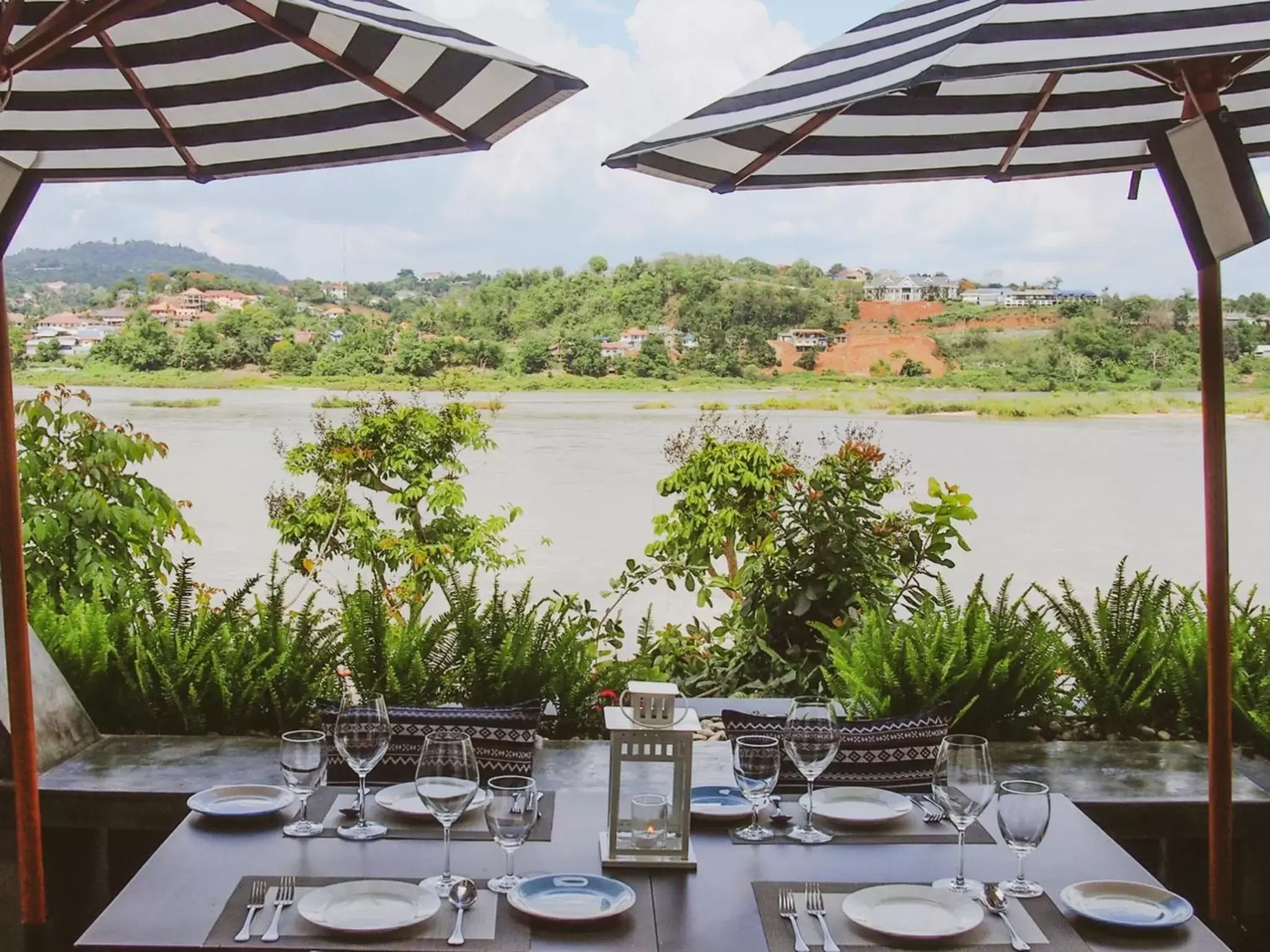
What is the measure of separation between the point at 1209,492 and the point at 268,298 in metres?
4.94

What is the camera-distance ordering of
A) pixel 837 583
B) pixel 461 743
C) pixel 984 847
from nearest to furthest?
1. pixel 461 743
2. pixel 984 847
3. pixel 837 583

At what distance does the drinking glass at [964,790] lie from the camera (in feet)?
6.19

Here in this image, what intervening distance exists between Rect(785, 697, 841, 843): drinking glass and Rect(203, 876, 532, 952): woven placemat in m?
0.55

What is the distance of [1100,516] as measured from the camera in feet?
22.9

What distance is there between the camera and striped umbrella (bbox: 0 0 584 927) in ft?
7.63

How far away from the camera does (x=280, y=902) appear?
1.79 meters

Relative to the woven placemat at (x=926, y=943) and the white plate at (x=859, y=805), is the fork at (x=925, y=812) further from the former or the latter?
the woven placemat at (x=926, y=943)

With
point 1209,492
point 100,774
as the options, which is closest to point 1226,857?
point 1209,492

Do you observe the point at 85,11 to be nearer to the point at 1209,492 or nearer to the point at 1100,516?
the point at 1209,492

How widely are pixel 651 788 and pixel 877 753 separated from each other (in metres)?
0.55

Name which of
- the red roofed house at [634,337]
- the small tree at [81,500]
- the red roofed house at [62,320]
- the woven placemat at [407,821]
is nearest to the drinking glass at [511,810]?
the woven placemat at [407,821]

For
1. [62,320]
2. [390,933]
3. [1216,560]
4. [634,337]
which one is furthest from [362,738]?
[62,320]

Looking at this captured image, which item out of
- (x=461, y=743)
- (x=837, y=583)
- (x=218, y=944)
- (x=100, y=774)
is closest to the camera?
(x=218, y=944)

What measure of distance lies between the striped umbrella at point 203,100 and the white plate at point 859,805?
4.36ft
